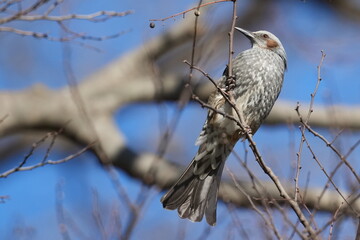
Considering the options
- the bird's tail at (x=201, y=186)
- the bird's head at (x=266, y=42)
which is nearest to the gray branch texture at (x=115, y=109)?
the bird's head at (x=266, y=42)

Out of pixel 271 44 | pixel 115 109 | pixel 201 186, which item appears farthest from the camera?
pixel 115 109

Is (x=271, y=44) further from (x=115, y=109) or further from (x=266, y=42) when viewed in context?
(x=115, y=109)

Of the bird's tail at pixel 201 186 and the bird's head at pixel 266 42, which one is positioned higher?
the bird's head at pixel 266 42

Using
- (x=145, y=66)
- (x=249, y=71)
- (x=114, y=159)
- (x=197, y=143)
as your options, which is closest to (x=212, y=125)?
(x=197, y=143)

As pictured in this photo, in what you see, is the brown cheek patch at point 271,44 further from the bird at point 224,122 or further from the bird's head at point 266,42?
the bird at point 224,122

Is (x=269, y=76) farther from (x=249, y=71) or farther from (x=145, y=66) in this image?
(x=145, y=66)

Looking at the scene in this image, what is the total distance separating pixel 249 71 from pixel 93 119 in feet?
12.8

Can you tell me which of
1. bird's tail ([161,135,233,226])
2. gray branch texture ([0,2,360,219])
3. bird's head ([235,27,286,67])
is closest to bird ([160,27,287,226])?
bird's tail ([161,135,233,226])

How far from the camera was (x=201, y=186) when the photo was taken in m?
4.59

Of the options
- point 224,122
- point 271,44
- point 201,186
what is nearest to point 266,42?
point 271,44

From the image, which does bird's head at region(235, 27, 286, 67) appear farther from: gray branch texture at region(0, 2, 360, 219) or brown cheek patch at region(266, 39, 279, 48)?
gray branch texture at region(0, 2, 360, 219)

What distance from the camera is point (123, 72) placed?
946 centimetres

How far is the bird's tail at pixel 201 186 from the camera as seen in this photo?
4363 mm

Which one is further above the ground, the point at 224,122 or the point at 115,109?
the point at 224,122
